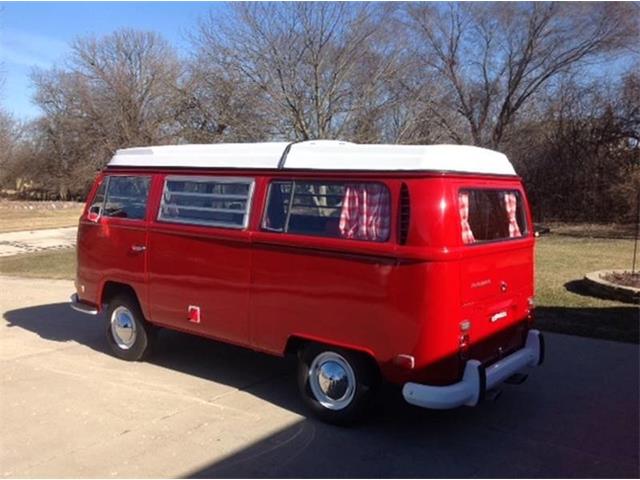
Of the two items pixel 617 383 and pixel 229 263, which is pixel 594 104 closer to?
pixel 617 383

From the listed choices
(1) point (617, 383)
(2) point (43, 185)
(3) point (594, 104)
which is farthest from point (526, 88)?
(2) point (43, 185)

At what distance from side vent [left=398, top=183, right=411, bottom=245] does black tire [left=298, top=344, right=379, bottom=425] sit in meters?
0.98

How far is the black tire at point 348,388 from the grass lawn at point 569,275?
12.5 ft

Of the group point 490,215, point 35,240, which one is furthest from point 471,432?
point 35,240

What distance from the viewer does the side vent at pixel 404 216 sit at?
4.47m

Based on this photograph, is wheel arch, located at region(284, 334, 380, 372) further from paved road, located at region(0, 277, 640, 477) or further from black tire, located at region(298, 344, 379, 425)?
paved road, located at region(0, 277, 640, 477)

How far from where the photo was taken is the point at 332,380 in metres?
4.97

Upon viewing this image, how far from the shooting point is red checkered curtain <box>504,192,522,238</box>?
5.37 meters

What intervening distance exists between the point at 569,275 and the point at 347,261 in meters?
8.07

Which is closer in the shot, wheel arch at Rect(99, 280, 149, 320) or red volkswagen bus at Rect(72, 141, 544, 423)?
red volkswagen bus at Rect(72, 141, 544, 423)

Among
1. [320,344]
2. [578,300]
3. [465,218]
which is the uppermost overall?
[465,218]

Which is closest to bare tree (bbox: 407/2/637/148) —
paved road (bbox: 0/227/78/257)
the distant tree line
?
the distant tree line

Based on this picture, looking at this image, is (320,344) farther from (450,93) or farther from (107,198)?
(450,93)

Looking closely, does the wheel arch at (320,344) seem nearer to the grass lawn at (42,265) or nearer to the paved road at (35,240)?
the grass lawn at (42,265)
